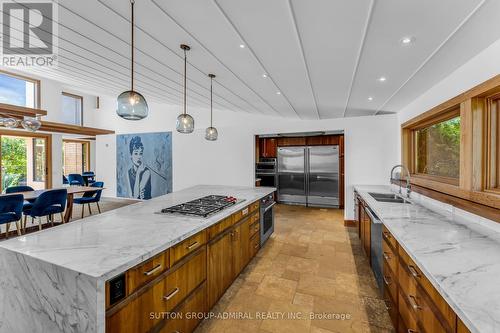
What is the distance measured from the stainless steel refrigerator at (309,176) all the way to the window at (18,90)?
7.12 m

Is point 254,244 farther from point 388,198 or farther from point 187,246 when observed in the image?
point 388,198

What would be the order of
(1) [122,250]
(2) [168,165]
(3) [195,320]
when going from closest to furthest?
(1) [122,250], (3) [195,320], (2) [168,165]

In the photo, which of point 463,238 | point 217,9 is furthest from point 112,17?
point 463,238

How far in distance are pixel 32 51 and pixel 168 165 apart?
4351 mm

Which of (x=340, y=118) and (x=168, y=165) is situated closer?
(x=340, y=118)

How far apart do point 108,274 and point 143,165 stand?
671 cm

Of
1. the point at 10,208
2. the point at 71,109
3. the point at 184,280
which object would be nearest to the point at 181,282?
the point at 184,280

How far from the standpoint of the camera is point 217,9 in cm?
146

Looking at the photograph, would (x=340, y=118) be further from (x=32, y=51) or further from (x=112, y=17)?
(x=32, y=51)

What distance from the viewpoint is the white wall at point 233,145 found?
4.34 m

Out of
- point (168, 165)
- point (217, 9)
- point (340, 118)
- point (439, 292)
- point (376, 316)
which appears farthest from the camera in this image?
point (168, 165)

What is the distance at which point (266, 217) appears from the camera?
3398mm

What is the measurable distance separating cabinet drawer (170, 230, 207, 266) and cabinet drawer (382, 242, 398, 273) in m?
1.48

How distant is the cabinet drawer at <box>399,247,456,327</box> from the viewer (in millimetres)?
913
